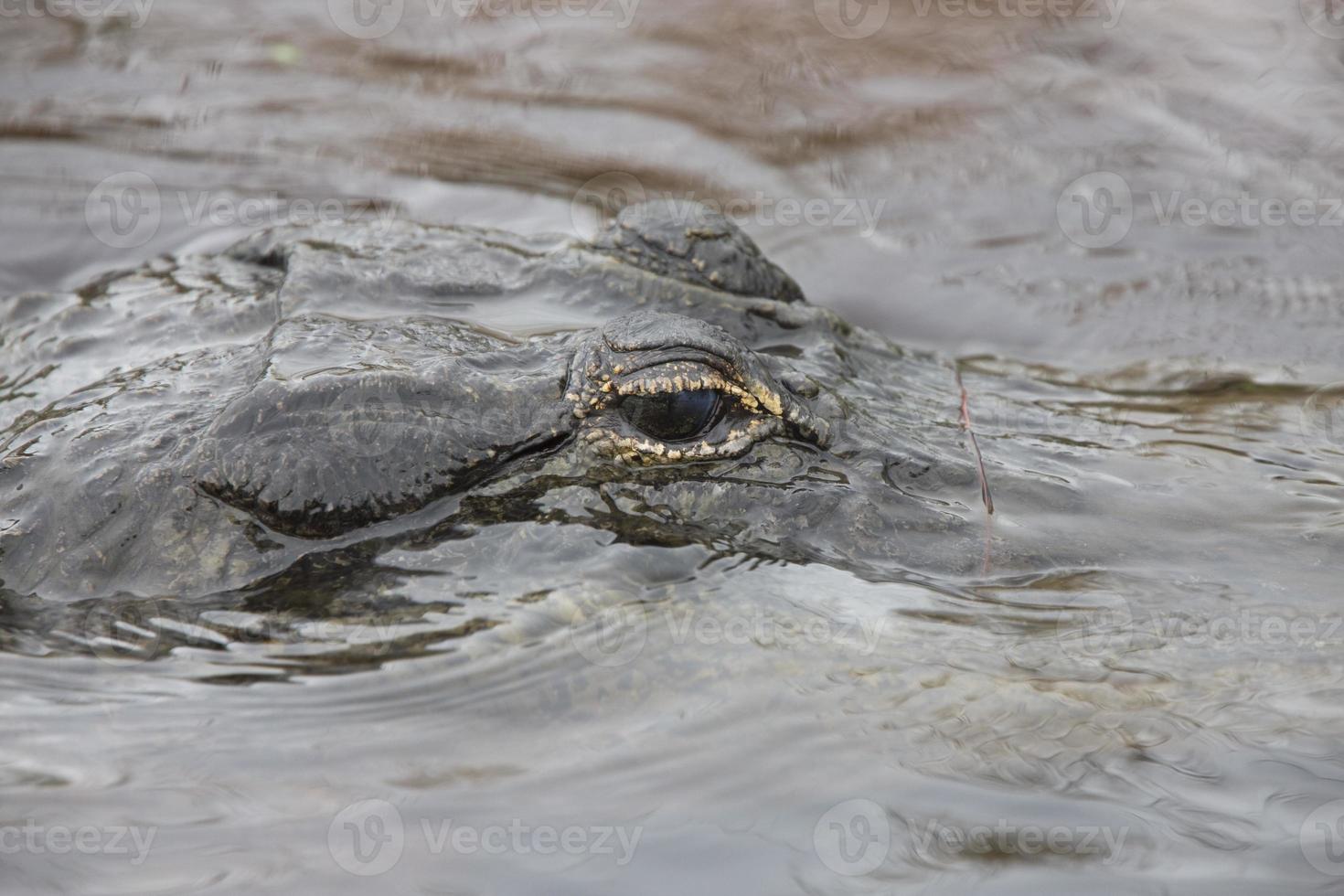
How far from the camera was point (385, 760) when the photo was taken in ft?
9.78

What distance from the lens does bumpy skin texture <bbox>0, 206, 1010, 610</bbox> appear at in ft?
11.0

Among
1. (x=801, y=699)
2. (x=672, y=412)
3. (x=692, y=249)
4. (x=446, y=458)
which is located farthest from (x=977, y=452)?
(x=446, y=458)

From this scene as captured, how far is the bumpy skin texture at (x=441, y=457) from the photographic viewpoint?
3359 millimetres

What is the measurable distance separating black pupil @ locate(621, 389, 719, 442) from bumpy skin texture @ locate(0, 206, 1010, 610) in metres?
0.03

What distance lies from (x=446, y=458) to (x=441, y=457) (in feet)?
0.05

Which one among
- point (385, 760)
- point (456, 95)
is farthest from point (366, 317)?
point (456, 95)

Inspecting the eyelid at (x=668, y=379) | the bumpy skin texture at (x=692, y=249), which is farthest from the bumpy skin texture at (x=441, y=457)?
the bumpy skin texture at (x=692, y=249)

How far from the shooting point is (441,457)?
11.3 ft

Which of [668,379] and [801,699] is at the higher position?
[668,379]

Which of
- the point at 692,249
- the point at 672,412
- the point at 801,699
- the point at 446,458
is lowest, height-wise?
the point at 801,699

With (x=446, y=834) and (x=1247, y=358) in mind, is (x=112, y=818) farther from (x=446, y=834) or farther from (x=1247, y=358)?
(x=1247, y=358)

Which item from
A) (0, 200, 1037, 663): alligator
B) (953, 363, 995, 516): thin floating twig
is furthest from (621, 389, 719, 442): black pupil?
(953, 363, 995, 516): thin floating twig

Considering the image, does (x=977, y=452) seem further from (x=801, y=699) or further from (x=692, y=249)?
(x=692, y=249)

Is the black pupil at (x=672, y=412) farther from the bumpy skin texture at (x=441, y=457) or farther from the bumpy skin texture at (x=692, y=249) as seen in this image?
the bumpy skin texture at (x=692, y=249)
